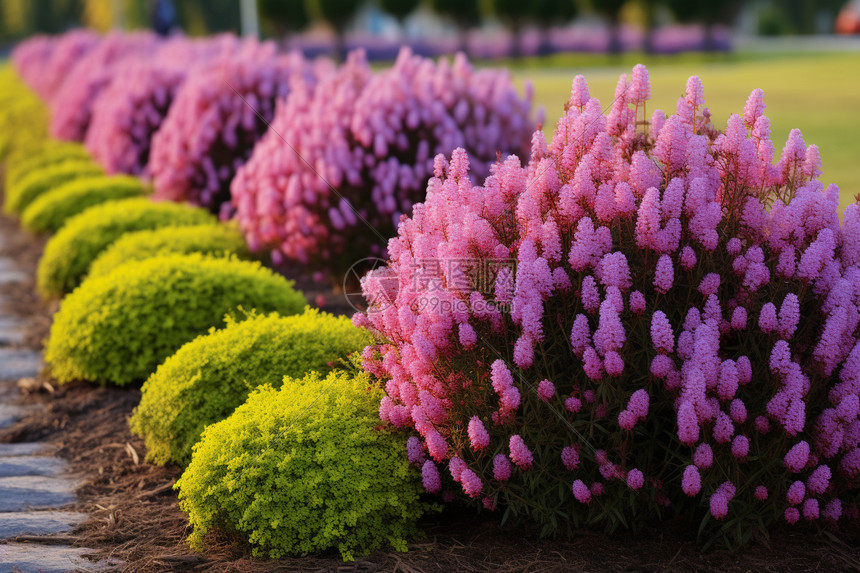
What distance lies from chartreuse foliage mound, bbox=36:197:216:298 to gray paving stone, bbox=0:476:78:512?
344cm

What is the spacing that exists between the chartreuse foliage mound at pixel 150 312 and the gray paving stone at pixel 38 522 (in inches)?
58.2

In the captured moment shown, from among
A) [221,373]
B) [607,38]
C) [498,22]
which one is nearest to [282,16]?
[498,22]

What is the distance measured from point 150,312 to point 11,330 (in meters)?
2.67

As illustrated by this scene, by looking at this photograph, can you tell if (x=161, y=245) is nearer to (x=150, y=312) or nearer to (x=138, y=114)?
(x=150, y=312)

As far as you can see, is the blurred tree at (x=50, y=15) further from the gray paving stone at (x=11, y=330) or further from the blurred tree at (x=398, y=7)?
the gray paving stone at (x=11, y=330)

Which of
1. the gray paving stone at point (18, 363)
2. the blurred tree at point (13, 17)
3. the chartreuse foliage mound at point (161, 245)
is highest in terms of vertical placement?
the blurred tree at point (13, 17)

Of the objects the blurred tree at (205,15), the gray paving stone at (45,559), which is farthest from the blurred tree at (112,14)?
the gray paving stone at (45,559)

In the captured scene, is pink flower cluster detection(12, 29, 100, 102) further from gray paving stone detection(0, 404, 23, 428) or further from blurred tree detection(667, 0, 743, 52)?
blurred tree detection(667, 0, 743, 52)

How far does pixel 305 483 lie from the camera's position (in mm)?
3551

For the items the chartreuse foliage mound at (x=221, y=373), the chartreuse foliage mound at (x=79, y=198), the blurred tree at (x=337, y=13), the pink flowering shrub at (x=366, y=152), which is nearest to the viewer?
the chartreuse foliage mound at (x=221, y=373)

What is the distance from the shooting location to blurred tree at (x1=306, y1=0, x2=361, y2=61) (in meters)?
45.9

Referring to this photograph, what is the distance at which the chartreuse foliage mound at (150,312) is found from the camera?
17.9 feet

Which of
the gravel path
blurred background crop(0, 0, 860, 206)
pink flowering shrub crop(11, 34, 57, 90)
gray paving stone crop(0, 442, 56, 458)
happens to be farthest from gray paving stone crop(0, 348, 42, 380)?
pink flowering shrub crop(11, 34, 57, 90)

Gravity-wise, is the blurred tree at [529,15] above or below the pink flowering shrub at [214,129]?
above
